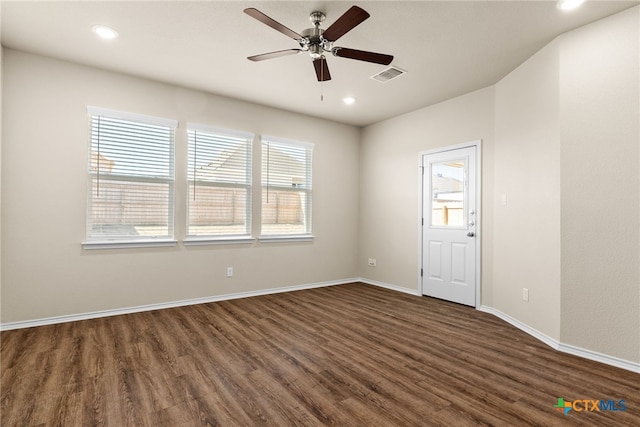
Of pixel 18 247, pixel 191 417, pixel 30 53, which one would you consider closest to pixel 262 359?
pixel 191 417

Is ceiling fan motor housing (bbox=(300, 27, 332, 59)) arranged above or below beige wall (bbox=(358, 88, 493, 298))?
above

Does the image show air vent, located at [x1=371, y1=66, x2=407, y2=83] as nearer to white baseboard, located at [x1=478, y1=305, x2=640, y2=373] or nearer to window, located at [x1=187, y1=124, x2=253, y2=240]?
window, located at [x1=187, y1=124, x2=253, y2=240]

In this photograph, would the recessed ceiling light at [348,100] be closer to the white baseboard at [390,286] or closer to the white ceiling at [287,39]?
the white ceiling at [287,39]

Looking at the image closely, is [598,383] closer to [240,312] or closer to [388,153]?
[240,312]

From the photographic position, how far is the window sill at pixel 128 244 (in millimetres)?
3559

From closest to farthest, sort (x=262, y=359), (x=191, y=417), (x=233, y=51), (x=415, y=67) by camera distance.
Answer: (x=191, y=417), (x=262, y=359), (x=233, y=51), (x=415, y=67)

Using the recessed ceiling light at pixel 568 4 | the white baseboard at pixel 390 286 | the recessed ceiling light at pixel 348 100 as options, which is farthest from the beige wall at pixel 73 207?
the recessed ceiling light at pixel 568 4

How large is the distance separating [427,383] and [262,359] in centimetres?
130

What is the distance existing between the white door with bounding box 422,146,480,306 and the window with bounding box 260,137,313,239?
189cm

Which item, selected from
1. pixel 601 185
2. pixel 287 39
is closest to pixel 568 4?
pixel 601 185

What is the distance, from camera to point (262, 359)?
8.54 feet

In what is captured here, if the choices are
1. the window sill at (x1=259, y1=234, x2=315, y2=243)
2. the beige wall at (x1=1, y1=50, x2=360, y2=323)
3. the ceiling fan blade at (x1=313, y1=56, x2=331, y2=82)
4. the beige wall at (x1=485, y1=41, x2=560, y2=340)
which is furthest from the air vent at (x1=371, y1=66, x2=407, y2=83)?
the window sill at (x1=259, y1=234, x2=315, y2=243)

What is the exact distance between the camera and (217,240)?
14.3 ft

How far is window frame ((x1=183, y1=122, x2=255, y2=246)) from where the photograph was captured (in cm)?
419
